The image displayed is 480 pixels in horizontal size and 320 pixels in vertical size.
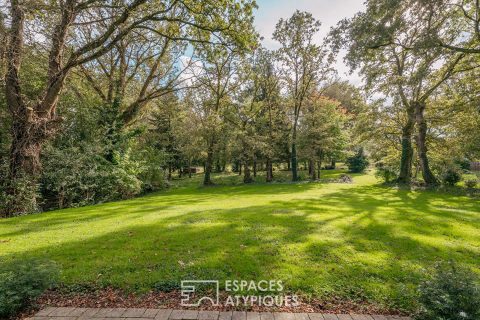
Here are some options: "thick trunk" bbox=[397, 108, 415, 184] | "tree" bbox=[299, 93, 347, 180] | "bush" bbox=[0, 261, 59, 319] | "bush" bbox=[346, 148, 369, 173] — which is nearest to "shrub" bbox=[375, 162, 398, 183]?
"thick trunk" bbox=[397, 108, 415, 184]

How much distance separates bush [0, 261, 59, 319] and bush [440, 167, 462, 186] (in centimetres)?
2068

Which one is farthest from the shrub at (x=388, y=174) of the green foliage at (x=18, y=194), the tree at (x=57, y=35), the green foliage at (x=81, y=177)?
the green foliage at (x=18, y=194)

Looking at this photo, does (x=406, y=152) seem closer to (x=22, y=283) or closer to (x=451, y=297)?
(x=451, y=297)

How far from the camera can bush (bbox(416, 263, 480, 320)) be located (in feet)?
7.82

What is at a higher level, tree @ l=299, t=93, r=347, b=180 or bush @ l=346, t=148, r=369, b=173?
tree @ l=299, t=93, r=347, b=180

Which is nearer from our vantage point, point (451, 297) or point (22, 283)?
point (451, 297)

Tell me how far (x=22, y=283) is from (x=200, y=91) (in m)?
21.8

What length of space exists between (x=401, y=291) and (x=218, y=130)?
1828 centimetres

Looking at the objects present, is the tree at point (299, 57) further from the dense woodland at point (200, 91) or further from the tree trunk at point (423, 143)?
the tree trunk at point (423, 143)

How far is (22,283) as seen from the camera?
3.06m
